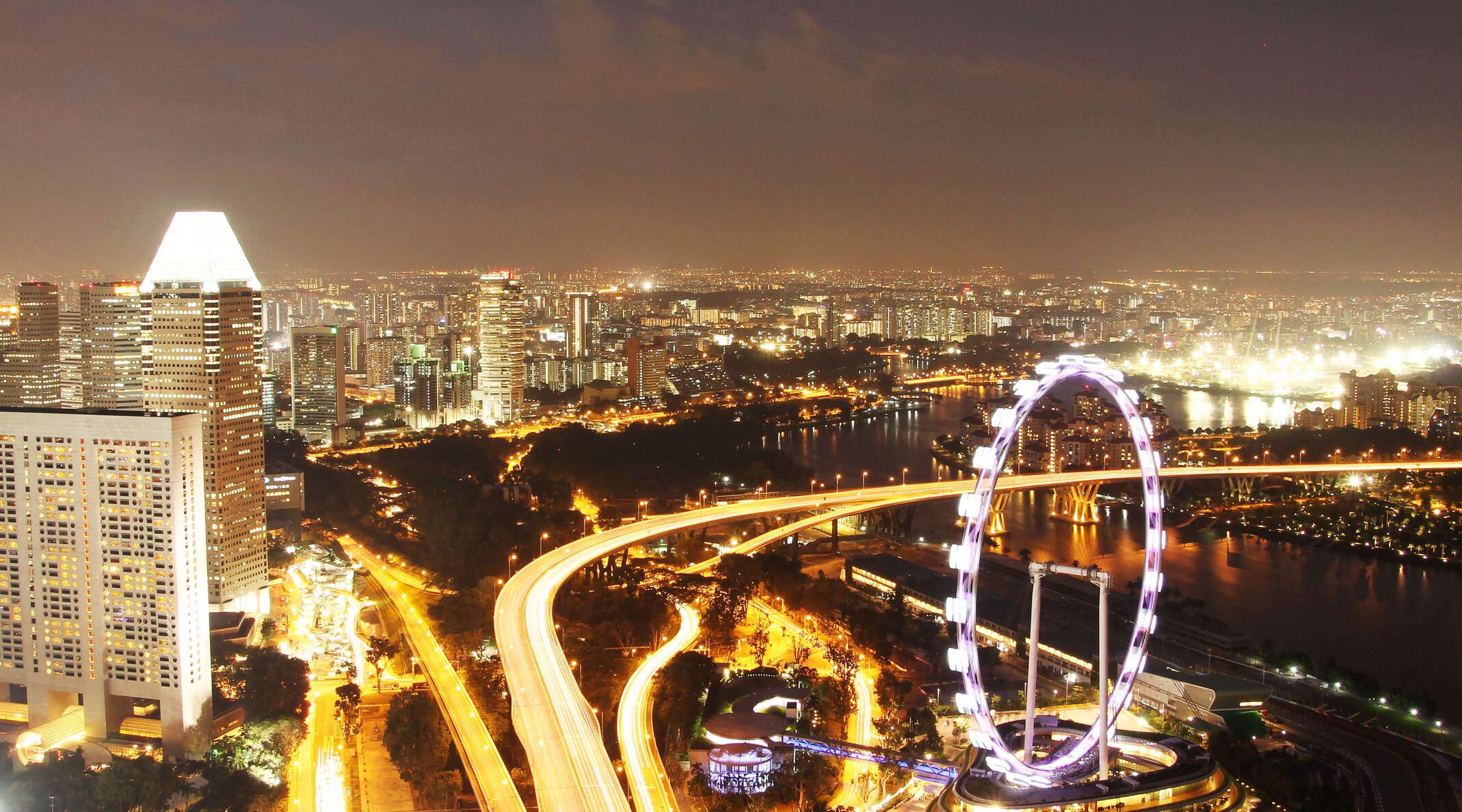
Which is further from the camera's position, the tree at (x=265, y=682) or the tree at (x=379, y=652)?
the tree at (x=379, y=652)

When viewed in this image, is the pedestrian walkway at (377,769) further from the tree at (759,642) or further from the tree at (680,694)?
the tree at (759,642)

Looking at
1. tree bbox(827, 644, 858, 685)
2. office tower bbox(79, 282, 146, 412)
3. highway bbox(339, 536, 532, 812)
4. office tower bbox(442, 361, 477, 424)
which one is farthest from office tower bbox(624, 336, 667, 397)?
tree bbox(827, 644, 858, 685)

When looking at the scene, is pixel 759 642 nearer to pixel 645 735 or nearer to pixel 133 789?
pixel 645 735

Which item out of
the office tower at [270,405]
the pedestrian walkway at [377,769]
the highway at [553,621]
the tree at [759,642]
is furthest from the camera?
the office tower at [270,405]

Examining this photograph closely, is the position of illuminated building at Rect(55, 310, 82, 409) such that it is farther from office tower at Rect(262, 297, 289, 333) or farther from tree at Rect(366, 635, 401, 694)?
office tower at Rect(262, 297, 289, 333)

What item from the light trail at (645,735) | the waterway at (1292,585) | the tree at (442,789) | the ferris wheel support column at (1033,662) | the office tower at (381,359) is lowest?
the tree at (442,789)

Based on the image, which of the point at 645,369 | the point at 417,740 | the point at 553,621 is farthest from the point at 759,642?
the point at 645,369

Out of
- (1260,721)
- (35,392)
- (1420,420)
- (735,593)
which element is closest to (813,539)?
(735,593)

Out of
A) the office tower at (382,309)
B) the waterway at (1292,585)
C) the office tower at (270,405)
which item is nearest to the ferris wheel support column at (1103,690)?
the waterway at (1292,585)
